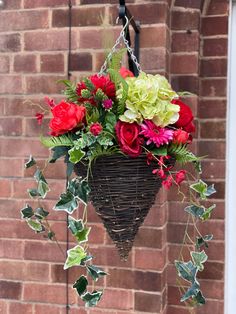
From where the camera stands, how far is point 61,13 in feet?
6.00

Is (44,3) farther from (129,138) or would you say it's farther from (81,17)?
(129,138)

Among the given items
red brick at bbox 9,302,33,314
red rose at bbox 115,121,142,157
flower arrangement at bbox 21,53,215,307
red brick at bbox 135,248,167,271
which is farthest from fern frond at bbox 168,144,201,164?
red brick at bbox 9,302,33,314

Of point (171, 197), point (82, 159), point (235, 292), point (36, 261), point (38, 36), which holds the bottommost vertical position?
point (235, 292)

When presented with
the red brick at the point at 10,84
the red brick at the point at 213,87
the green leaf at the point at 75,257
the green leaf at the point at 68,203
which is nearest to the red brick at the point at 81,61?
the red brick at the point at 10,84

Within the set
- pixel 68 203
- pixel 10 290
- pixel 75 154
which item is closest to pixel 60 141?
pixel 75 154

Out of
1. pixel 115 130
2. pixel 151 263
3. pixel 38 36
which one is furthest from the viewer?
pixel 38 36

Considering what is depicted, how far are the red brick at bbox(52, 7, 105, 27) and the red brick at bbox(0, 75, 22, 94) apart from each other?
267 millimetres

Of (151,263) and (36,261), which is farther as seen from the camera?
(36,261)

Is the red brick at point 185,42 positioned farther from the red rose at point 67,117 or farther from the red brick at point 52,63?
the red rose at point 67,117

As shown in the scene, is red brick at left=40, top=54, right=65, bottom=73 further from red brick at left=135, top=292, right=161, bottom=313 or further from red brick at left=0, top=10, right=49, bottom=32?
→ red brick at left=135, top=292, right=161, bottom=313

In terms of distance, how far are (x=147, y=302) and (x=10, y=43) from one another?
1160 mm

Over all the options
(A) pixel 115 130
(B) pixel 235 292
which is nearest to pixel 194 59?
(A) pixel 115 130

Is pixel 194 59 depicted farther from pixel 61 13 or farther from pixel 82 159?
pixel 82 159

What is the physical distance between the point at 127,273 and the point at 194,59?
0.86 meters
